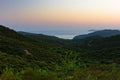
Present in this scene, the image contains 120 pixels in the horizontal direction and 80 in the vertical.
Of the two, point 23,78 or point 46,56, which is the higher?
point 23,78

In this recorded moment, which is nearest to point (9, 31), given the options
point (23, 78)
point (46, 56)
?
point (46, 56)

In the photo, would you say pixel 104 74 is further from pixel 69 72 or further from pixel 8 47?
pixel 8 47

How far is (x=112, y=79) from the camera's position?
9.81 m

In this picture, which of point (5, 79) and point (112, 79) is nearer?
point (5, 79)

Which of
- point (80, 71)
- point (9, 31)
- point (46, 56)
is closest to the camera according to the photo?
point (80, 71)

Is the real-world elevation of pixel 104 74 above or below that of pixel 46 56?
above

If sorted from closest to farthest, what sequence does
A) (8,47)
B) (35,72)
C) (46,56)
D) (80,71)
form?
(80,71) < (35,72) < (8,47) < (46,56)

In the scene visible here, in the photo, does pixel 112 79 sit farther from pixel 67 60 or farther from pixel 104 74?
pixel 67 60

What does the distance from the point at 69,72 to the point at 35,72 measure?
4.32 ft

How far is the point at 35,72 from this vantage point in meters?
9.95

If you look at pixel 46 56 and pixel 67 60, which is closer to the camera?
pixel 67 60

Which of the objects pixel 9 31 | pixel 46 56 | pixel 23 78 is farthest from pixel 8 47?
pixel 23 78


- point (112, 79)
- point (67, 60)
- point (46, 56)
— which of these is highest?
point (67, 60)

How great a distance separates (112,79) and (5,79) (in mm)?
3378
